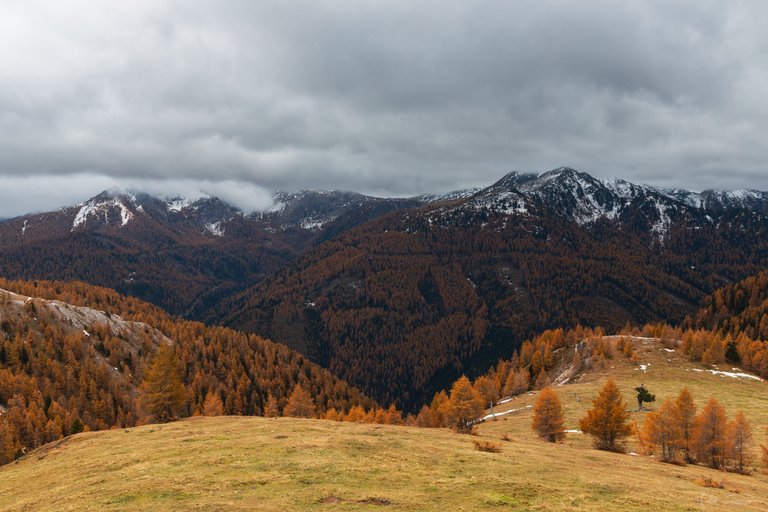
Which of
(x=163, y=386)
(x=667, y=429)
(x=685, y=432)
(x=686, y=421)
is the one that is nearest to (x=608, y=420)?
(x=667, y=429)

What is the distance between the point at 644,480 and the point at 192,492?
35797 mm

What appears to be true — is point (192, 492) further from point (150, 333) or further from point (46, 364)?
point (150, 333)

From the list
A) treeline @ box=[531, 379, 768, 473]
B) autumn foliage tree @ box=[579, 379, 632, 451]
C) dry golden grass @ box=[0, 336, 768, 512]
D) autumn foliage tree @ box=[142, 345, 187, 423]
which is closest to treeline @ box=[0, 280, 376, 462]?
autumn foliage tree @ box=[142, 345, 187, 423]

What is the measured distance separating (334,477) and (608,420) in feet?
149

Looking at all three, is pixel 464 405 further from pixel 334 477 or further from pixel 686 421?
pixel 334 477

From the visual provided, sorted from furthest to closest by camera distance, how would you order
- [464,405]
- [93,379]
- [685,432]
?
[93,379] → [464,405] → [685,432]

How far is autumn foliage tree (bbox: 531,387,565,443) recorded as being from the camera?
64.6 metres

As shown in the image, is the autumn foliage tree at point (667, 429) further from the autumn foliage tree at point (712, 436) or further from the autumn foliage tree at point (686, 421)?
the autumn foliage tree at point (712, 436)

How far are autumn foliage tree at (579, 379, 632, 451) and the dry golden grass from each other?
11.5 meters

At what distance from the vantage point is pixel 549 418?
6525cm

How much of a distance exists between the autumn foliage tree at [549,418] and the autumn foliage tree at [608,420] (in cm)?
418

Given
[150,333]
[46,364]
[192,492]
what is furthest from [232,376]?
[192,492]

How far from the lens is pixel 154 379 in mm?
86875

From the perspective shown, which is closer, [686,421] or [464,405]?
[686,421]
